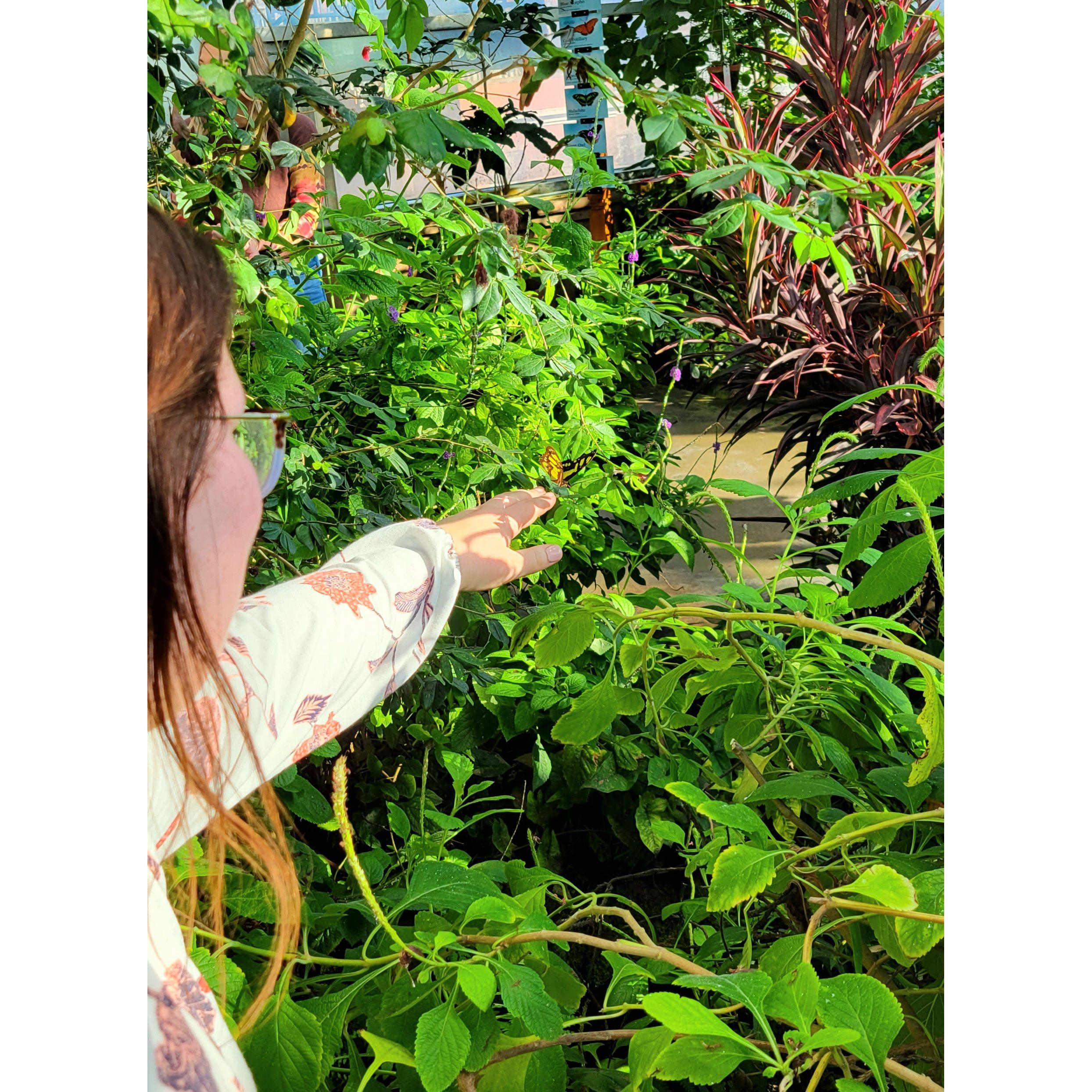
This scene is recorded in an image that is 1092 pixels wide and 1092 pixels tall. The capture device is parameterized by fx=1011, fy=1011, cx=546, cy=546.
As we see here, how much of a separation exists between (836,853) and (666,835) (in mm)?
145

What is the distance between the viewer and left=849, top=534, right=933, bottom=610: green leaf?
616mm

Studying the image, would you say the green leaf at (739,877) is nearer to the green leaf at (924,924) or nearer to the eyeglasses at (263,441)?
the green leaf at (924,924)

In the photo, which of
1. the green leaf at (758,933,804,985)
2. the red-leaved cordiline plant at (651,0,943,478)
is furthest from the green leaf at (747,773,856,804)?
the red-leaved cordiline plant at (651,0,943,478)

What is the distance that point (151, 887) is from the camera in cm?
46

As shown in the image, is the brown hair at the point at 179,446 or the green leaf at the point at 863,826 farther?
the green leaf at the point at 863,826

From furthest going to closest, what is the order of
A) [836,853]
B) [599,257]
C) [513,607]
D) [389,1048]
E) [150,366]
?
[599,257], [513,607], [836,853], [389,1048], [150,366]

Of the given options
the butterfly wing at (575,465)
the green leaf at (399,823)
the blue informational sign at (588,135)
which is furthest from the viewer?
the blue informational sign at (588,135)

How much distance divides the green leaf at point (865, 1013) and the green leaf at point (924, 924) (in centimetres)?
3

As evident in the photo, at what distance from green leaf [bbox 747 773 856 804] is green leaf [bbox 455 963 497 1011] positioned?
9.2 inches

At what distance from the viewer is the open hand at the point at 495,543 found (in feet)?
2.42

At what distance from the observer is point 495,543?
0.76 metres

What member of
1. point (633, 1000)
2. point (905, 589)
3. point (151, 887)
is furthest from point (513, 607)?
point (151, 887)

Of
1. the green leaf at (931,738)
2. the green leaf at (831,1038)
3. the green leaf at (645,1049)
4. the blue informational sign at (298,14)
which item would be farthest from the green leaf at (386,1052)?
the blue informational sign at (298,14)

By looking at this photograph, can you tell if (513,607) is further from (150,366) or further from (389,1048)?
(150,366)
